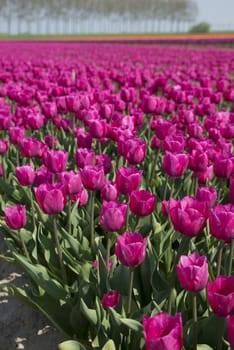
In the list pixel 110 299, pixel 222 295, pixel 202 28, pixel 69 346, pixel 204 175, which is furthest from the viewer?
pixel 202 28

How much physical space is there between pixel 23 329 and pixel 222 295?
1668 millimetres

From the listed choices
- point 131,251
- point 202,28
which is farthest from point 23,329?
point 202,28

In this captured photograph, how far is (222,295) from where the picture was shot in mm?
1423

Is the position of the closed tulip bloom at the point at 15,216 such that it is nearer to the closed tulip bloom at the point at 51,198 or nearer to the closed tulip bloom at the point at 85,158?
the closed tulip bloom at the point at 51,198

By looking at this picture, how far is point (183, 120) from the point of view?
4137mm

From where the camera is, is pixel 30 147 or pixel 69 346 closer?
pixel 69 346

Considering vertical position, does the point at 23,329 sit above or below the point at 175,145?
below

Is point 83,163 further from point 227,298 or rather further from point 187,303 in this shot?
point 227,298

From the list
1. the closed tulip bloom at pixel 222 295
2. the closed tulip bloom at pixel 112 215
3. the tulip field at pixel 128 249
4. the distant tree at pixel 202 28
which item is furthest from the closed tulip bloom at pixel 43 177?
the distant tree at pixel 202 28

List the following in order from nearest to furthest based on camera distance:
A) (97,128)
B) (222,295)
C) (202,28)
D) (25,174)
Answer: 1. (222,295)
2. (25,174)
3. (97,128)
4. (202,28)

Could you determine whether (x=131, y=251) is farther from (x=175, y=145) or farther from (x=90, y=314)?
(x=175, y=145)

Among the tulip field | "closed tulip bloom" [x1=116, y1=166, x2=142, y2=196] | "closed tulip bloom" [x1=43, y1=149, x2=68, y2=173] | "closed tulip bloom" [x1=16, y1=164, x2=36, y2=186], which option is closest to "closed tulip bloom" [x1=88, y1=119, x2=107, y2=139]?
the tulip field

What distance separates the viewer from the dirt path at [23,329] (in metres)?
2.56

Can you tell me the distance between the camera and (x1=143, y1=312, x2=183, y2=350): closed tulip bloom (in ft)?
4.07
